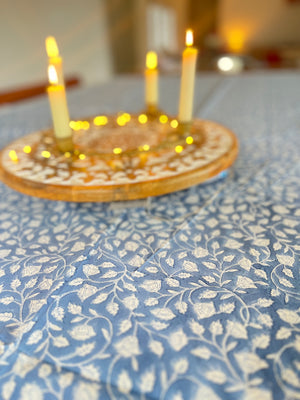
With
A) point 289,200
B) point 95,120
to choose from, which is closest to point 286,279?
point 289,200

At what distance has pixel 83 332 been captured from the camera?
403mm

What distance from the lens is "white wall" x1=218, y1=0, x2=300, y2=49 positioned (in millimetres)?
4719

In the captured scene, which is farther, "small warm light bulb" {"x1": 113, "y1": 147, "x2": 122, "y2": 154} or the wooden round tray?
"small warm light bulb" {"x1": 113, "y1": 147, "x2": 122, "y2": 154}

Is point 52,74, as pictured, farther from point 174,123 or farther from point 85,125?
point 174,123

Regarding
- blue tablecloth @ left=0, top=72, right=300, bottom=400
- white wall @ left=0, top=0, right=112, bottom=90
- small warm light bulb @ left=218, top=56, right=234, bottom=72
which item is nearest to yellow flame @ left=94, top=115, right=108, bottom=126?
blue tablecloth @ left=0, top=72, right=300, bottom=400

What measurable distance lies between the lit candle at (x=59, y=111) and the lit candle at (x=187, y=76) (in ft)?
1.03

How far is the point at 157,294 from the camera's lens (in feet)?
1.51

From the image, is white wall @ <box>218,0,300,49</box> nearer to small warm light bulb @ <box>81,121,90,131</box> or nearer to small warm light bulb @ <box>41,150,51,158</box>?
small warm light bulb @ <box>81,121,90,131</box>

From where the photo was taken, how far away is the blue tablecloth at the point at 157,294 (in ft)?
1.13

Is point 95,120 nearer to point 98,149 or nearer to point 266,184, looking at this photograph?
point 98,149

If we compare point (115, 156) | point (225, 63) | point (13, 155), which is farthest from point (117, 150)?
point (225, 63)

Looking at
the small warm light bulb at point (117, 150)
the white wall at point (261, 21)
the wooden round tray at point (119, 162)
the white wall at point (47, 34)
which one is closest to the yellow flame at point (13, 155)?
the wooden round tray at point (119, 162)

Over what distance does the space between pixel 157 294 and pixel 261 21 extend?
5.73m

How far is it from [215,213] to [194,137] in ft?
0.86
